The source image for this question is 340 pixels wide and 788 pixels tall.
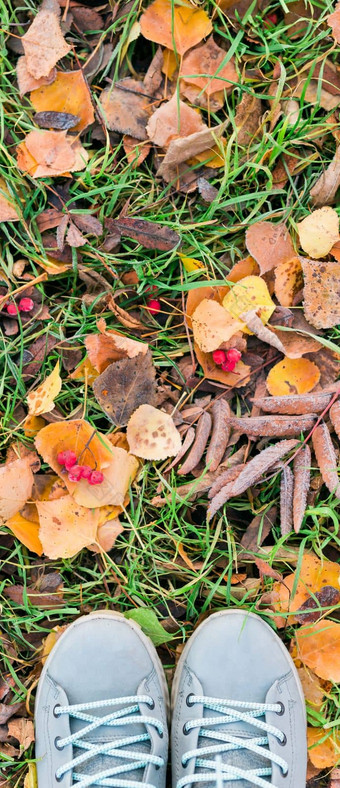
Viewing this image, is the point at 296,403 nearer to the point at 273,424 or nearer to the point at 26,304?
the point at 273,424

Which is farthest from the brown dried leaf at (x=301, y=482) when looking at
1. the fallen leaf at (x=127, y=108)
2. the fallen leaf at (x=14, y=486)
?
the fallen leaf at (x=127, y=108)

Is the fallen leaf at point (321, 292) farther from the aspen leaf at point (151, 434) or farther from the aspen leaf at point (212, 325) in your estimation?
the aspen leaf at point (151, 434)

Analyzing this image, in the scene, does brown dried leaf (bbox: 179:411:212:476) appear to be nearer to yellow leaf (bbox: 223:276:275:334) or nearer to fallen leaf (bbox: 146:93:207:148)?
yellow leaf (bbox: 223:276:275:334)

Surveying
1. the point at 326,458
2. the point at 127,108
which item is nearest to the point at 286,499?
the point at 326,458

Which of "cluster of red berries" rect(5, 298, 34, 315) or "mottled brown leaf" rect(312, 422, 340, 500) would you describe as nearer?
"mottled brown leaf" rect(312, 422, 340, 500)

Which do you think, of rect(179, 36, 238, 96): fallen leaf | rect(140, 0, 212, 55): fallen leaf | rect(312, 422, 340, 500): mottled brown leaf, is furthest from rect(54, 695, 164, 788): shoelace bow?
rect(140, 0, 212, 55): fallen leaf

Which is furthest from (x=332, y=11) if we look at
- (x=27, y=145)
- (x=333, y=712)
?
(x=333, y=712)

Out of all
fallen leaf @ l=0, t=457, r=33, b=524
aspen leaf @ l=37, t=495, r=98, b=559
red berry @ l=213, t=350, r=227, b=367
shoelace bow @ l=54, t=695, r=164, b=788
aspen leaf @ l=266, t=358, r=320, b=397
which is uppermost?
red berry @ l=213, t=350, r=227, b=367
